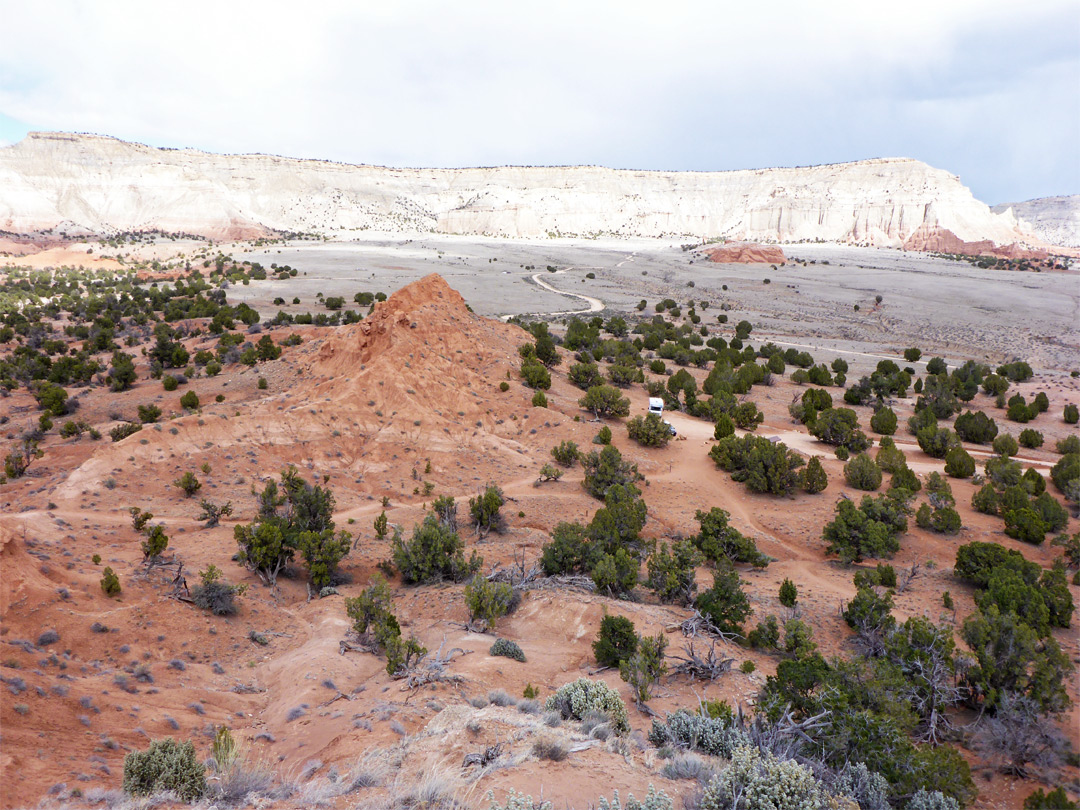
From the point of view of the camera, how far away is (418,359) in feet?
80.5

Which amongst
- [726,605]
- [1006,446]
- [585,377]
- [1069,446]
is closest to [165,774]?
[726,605]

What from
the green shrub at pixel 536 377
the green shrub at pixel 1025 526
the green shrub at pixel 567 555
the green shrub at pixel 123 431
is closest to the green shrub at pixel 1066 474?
the green shrub at pixel 1025 526

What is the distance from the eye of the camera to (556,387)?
2706 cm

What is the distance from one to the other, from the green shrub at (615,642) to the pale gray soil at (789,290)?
36.5 meters

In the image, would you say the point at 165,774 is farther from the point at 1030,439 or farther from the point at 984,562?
the point at 1030,439

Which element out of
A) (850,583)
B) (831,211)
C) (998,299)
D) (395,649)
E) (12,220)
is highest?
(831,211)

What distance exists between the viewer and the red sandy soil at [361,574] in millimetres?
6637

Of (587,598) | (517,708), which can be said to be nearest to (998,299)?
(587,598)

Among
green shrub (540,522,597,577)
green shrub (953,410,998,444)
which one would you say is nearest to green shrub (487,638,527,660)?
→ green shrub (540,522,597,577)

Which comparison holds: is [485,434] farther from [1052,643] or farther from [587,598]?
[1052,643]

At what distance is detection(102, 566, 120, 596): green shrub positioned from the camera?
424 inches

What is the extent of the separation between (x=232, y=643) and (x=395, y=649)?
3.78m

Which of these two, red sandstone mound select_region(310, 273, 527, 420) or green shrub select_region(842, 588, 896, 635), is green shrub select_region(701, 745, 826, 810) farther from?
red sandstone mound select_region(310, 273, 527, 420)

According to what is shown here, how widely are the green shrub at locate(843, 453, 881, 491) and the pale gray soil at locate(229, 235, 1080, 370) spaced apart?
2374cm
